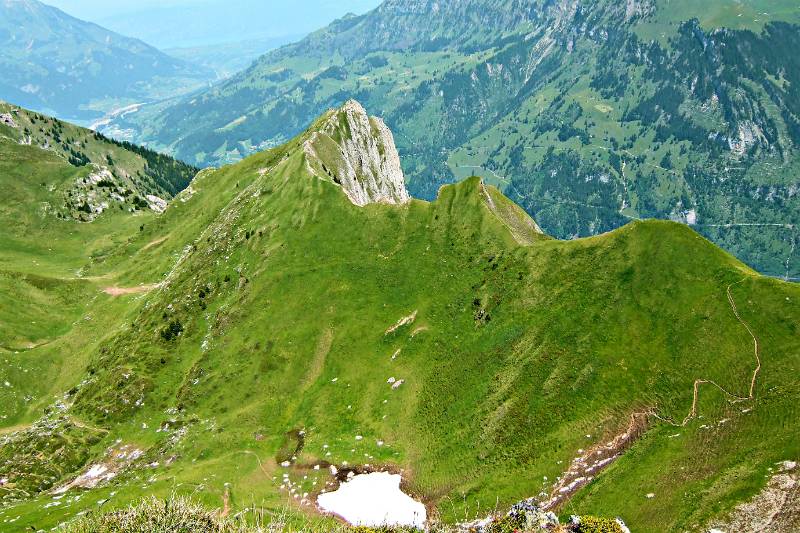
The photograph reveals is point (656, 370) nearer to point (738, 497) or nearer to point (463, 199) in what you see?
point (738, 497)

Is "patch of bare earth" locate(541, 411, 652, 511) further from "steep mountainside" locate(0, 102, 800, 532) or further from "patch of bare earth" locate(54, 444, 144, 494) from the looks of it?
"patch of bare earth" locate(54, 444, 144, 494)

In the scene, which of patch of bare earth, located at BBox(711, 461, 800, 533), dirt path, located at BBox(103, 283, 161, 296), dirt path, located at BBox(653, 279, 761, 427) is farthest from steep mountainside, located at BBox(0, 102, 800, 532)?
dirt path, located at BBox(103, 283, 161, 296)

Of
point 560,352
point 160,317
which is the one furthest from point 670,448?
point 160,317

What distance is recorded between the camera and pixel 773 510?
203 feet

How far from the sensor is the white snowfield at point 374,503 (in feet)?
274

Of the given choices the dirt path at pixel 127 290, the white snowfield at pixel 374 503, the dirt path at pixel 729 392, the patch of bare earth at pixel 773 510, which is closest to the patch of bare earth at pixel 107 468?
the white snowfield at pixel 374 503

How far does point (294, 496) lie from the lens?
300 ft

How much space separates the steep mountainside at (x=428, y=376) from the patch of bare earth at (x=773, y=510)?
1637 mm

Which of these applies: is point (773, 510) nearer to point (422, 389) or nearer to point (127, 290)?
point (422, 389)

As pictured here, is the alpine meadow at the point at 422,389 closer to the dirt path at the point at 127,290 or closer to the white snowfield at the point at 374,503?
the white snowfield at the point at 374,503

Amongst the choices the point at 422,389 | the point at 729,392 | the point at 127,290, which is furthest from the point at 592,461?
the point at 127,290

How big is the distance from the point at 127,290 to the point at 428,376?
434ft

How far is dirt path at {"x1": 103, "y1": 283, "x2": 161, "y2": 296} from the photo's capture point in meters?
186

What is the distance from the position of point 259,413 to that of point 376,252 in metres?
50.4
